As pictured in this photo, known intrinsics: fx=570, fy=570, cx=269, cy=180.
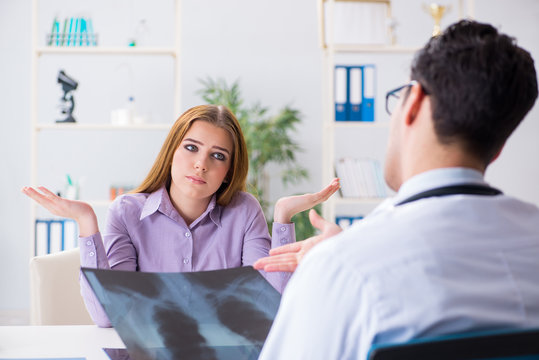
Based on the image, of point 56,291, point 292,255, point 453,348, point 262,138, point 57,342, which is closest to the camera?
point 453,348

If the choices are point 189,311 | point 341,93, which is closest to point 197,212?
point 189,311

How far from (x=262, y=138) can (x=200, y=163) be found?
1.95 metres

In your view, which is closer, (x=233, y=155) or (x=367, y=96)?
(x=233, y=155)

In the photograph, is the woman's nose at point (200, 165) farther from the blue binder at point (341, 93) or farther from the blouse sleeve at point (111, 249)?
the blue binder at point (341, 93)

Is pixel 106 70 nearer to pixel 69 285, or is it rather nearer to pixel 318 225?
pixel 69 285

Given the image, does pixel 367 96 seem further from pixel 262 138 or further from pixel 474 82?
pixel 474 82

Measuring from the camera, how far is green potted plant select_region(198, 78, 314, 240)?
370 centimetres

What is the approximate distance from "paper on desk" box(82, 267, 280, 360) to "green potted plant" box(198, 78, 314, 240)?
2484 mm

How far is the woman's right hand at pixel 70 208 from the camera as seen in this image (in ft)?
4.78

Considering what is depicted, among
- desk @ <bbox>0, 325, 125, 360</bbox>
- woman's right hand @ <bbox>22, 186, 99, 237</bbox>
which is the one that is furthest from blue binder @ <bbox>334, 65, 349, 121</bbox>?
desk @ <bbox>0, 325, 125, 360</bbox>

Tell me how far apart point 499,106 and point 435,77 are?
92 millimetres

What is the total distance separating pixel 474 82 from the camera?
0.73 m

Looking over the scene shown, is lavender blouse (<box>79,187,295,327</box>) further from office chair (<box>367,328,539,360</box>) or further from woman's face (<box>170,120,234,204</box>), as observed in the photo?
office chair (<box>367,328,539,360</box>)

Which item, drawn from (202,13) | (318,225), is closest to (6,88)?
(202,13)
